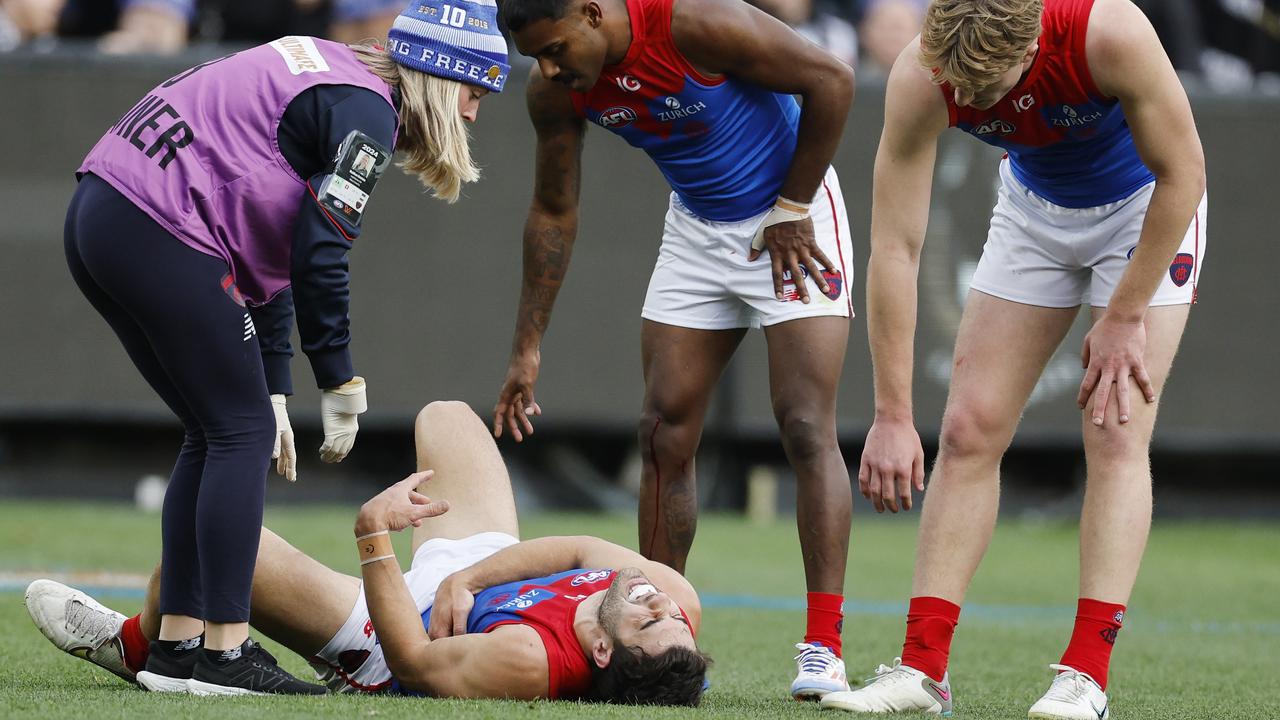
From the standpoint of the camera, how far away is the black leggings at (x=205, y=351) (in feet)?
12.8

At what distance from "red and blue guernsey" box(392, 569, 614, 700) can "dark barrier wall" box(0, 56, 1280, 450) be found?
6.07 m

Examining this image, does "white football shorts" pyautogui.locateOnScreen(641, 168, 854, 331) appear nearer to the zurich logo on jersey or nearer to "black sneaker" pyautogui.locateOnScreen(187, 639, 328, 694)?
the zurich logo on jersey

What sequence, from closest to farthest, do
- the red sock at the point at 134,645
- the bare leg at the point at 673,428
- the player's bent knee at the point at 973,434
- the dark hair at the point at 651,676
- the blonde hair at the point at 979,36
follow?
the blonde hair at the point at 979,36
the dark hair at the point at 651,676
the red sock at the point at 134,645
the player's bent knee at the point at 973,434
the bare leg at the point at 673,428

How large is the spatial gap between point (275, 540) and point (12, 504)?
6643 millimetres

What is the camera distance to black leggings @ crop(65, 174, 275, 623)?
3.91 metres

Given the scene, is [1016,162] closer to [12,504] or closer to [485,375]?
[485,375]

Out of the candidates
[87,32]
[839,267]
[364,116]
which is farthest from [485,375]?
[364,116]

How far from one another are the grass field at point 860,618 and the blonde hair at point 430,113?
1.44 meters

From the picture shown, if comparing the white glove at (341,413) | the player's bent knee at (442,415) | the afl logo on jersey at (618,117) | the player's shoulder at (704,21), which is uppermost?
the player's shoulder at (704,21)

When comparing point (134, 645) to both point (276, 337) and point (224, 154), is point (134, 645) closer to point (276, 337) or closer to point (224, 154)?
point (276, 337)

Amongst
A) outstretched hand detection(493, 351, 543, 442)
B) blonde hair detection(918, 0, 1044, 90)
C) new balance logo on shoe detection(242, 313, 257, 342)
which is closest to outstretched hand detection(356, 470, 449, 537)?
new balance logo on shoe detection(242, 313, 257, 342)

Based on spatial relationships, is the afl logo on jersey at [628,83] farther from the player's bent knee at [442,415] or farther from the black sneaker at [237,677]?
the black sneaker at [237,677]

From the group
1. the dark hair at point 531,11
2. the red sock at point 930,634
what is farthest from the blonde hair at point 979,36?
the red sock at point 930,634

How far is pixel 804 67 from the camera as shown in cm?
482
